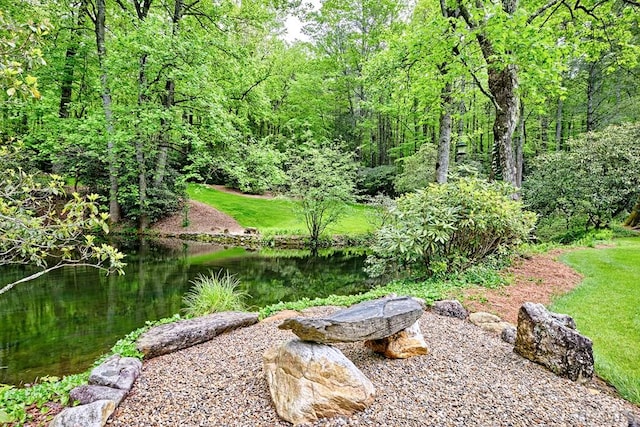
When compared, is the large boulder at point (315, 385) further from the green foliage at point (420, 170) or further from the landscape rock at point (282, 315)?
the green foliage at point (420, 170)

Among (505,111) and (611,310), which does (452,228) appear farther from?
(505,111)

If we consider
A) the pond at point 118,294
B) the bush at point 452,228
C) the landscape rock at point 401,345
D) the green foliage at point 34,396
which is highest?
the bush at point 452,228

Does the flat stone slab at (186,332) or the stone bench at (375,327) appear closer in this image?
Answer: the stone bench at (375,327)

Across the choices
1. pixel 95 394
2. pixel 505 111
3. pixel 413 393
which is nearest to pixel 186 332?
pixel 95 394

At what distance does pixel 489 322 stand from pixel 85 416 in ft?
13.7

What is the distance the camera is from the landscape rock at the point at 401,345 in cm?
317

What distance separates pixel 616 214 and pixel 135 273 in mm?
15473

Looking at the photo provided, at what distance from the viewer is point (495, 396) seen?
2.64m

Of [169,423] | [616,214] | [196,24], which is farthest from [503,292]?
[196,24]

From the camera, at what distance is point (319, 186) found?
12570 mm

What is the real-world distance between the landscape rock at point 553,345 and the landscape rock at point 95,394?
141 inches

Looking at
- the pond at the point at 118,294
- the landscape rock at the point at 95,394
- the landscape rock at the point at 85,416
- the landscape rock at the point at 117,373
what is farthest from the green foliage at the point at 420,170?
the landscape rock at the point at 85,416

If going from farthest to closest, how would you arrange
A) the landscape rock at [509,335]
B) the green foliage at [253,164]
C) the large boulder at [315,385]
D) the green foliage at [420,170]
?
the green foliage at [420,170] → the green foliage at [253,164] → the landscape rock at [509,335] → the large boulder at [315,385]

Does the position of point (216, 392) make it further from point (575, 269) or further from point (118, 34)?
point (118, 34)
